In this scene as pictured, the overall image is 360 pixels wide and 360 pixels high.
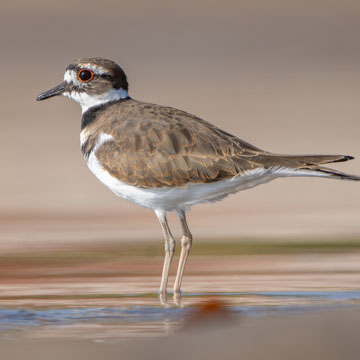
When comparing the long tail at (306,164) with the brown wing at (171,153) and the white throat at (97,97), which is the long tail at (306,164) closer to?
the brown wing at (171,153)

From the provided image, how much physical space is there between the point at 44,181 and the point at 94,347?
871cm

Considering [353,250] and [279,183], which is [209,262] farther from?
[279,183]

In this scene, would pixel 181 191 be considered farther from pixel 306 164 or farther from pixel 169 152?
pixel 306 164

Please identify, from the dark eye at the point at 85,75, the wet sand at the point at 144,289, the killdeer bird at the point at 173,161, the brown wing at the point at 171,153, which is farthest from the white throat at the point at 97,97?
the wet sand at the point at 144,289

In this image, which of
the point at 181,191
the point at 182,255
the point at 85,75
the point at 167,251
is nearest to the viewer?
the point at 181,191

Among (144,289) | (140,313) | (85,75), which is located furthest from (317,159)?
(85,75)

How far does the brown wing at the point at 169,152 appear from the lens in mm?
10383

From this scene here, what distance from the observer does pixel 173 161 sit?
10.5 metres

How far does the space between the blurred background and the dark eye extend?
2114mm

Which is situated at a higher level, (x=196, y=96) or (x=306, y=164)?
(x=196, y=96)

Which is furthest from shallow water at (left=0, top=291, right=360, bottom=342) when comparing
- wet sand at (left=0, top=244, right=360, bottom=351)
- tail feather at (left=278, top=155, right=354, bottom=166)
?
tail feather at (left=278, top=155, right=354, bottom=166)

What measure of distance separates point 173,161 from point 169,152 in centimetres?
10

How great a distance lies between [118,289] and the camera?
10406mm

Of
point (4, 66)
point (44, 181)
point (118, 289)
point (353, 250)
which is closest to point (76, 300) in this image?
point (118, 289)
